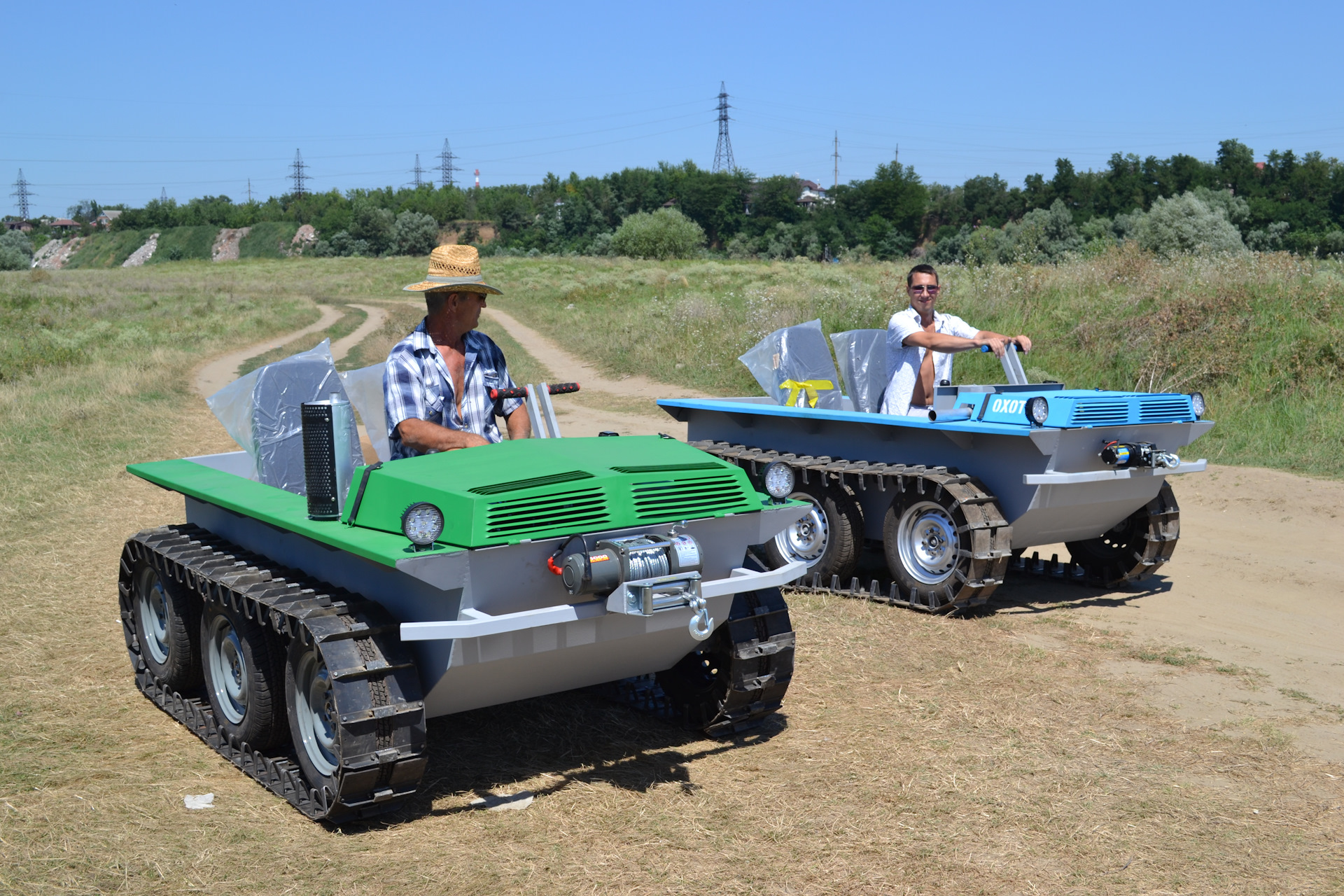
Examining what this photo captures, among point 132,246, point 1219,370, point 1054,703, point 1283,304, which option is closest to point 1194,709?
point 1054,703

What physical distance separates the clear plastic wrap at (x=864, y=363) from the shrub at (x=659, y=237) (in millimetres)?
65686

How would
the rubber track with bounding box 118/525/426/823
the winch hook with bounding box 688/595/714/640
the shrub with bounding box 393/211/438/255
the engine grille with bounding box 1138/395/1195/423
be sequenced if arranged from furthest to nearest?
1. the shrub with bounding box 393/211/438/255
2. the engine grille with bounding box 1138/395/1195/423
3. the winch hook with bounding box 688/595/714/640
4. the rubber track with bounding box 118/525/426/823

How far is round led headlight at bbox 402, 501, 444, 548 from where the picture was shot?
3793 millimetres

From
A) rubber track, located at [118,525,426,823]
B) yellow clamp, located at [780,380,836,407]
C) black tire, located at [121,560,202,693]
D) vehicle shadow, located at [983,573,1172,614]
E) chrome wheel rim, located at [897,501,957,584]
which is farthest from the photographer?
yellow clamp, located at [780,380,836,407]

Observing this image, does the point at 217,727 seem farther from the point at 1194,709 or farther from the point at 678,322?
the point at 678,322

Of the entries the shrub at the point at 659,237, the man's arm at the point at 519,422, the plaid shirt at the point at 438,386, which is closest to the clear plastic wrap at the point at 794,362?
the man's arm at the point at 519,422

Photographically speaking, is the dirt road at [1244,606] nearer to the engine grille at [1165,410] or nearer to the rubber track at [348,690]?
the engine grille at [1165,410]

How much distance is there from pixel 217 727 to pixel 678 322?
21.3 meters

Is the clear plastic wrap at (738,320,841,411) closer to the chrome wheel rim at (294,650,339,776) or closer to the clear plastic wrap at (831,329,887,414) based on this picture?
the clear plastic wrap at (831,329,887,414)

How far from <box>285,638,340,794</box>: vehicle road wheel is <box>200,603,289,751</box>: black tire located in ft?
0.62

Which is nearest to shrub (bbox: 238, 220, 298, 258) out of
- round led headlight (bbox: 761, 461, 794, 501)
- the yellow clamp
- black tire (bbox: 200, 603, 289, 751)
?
the yellow clamp

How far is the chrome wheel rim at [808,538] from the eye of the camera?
821 centimetres

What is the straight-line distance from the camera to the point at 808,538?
327 inches

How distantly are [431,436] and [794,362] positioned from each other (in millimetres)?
4764
